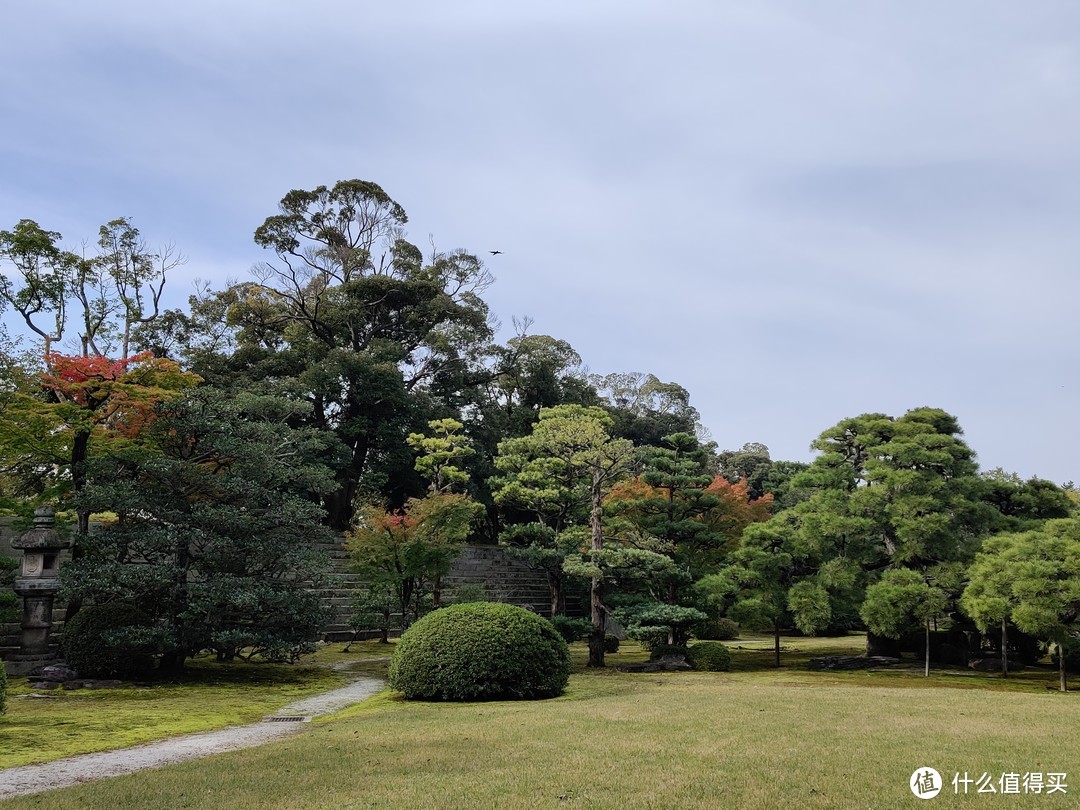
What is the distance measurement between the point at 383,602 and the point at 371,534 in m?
1.86

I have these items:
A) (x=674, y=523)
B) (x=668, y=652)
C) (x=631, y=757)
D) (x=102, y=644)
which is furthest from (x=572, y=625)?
(x=631, y=757)

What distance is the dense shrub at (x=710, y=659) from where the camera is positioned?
16.3 m

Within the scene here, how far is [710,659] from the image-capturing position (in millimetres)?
16312

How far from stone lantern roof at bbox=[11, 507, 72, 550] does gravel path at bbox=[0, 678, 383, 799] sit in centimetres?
737

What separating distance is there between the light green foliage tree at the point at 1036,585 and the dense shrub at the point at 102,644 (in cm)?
1483

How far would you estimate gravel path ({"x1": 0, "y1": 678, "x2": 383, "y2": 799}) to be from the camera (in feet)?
19.4

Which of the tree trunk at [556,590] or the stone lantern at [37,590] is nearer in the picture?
the stone lantern at [37,590]

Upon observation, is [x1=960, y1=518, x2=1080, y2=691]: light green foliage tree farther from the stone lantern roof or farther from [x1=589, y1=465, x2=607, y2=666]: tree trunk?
the stone lantern roof

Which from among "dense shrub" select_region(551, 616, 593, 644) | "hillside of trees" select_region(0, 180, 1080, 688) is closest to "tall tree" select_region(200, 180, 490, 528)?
"hillside of trees" select_region(0, 180, 1080, 688)

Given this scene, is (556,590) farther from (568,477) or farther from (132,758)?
(132,758)

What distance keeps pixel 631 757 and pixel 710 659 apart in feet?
36.2

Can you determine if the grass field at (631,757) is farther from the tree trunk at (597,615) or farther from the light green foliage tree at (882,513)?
the tree trunk at (597,615)

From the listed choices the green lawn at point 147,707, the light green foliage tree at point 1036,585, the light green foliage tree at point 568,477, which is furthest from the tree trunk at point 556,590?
the light green foliage tree at point 1036,585

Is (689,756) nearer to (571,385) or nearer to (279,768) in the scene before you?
(279,768)
